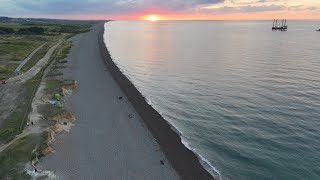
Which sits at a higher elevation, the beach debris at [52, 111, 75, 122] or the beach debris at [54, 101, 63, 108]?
the beach debris at [54, 101, 63, 108]

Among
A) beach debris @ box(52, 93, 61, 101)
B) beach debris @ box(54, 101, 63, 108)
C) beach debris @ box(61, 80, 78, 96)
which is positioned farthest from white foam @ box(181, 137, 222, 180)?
beach debris @ box(61, 80, 78, 96)

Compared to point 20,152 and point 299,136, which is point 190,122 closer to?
point 299,136

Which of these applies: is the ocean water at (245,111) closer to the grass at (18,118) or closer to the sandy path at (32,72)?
the grass at (18,118)

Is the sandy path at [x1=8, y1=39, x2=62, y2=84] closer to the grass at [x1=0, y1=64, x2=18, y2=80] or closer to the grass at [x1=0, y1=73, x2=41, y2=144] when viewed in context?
the grass at [x1=0, y1=64, x2=18, y2=80]

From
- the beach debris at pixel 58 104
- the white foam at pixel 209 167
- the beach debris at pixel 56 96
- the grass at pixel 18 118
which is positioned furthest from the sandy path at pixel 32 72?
the white foam at pixel 209 167

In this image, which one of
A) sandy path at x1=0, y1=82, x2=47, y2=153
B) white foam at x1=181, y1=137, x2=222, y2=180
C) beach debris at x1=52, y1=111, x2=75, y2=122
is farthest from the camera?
beach debris at x1=52, y1=111, x2=75, y2=122

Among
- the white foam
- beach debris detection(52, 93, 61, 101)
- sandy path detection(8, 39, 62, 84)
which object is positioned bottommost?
the white foam
